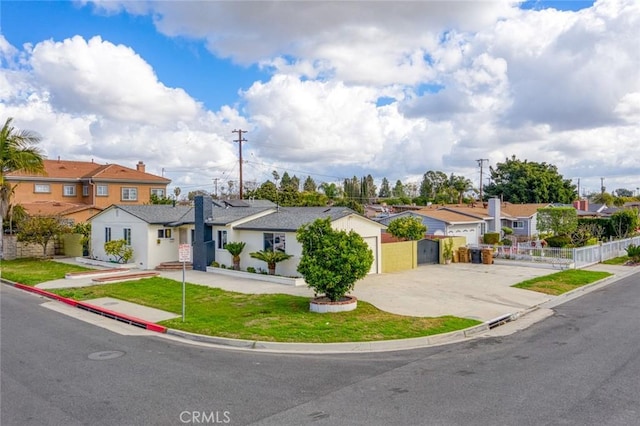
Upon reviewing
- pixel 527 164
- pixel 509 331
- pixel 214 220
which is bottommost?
pixel 509 331

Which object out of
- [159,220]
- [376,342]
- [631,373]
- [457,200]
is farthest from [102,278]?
[457,200]

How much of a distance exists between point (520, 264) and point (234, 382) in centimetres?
2449

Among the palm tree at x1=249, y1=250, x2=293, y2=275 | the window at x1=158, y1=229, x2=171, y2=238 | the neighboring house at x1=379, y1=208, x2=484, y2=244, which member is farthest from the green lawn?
the neighboring house at x1=379, y1=208, x2=484, y2=244

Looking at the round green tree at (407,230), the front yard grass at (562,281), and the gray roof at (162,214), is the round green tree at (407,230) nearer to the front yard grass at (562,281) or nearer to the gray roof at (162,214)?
the front yard grass at (562,281)

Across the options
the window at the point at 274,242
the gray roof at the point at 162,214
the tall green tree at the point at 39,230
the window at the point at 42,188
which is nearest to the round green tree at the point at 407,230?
the window at the point at 274,242

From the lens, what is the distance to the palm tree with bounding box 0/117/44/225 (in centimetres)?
3195

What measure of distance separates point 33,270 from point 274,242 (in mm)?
14807

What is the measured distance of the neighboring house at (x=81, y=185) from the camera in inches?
1796

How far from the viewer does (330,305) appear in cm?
1545

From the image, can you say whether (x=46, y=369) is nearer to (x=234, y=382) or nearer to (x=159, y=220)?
(x=234, y=382)

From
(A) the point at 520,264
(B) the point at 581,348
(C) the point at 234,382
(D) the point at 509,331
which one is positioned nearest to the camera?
(C) the point at 234,382

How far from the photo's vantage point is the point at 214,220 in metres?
27.4

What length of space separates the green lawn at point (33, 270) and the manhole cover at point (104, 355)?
14.3 metres

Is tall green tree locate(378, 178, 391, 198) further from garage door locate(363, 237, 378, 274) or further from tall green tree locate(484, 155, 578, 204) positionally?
garage door locate(363, 237, 378, 274)
